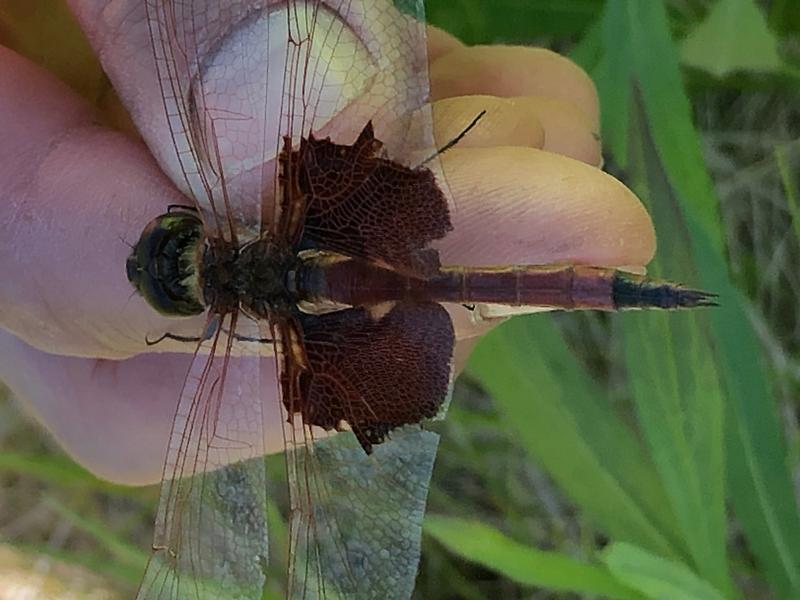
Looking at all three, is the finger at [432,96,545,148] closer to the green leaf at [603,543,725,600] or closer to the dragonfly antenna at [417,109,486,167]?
the dragonfly antenna at [417,109,486,167]

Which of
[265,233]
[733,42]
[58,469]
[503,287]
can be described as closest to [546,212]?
[503,287]

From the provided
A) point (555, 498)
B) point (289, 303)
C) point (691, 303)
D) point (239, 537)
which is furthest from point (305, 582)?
point (555, 498)

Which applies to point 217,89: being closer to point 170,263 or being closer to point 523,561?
point 170,263

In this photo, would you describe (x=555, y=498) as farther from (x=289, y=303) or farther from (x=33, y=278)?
(x=33, y=278)

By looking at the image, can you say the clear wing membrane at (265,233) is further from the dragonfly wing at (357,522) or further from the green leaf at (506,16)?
the green leaf at (506,16)

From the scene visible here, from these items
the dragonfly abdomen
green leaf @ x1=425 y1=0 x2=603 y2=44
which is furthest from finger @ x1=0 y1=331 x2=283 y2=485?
green leaf @ x1=425 y1=0 x2=603 y2=44
